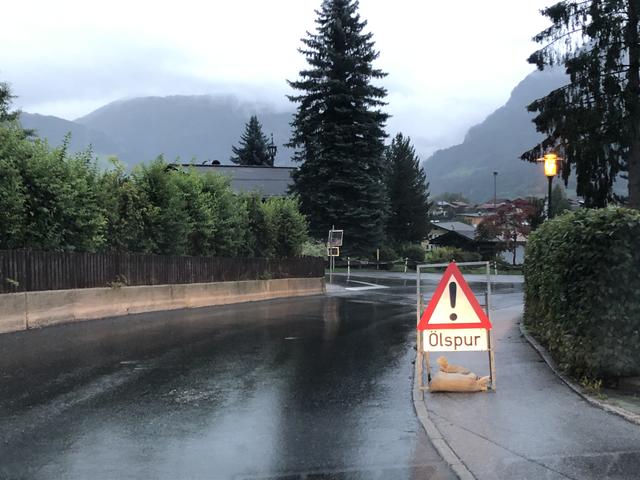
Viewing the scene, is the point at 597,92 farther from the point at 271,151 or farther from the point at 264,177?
the point at 271,151

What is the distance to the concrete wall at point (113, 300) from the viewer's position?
1261 cm

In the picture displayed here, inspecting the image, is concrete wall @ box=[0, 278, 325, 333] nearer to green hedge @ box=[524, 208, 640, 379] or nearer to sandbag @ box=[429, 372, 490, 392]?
sandbag @ box=[429, 372, 490, 392]

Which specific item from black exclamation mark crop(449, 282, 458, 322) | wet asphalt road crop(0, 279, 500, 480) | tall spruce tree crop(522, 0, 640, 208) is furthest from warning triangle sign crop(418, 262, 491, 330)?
tall spruce tree crop(522, 0, 640, 208)

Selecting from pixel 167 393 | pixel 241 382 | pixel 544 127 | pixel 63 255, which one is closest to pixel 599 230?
pixel 241 382

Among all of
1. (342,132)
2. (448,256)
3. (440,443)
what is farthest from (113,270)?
(448,256)

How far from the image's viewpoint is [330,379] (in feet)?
27.6

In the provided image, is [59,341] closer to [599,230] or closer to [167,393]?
[167,393]

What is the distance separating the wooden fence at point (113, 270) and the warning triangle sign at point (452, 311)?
360 inches

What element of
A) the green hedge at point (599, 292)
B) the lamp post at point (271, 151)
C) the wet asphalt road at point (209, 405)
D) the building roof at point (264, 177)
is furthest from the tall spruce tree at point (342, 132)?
the green hedge at point (599, 292)

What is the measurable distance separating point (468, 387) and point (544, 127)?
1955 cm

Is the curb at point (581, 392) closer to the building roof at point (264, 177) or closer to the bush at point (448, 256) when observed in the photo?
the bush at point (448, 256)

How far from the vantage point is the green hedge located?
6805mm

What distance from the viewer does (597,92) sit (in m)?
23.3

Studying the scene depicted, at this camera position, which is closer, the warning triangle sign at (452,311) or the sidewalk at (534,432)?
the sidewalk at (534,432)
